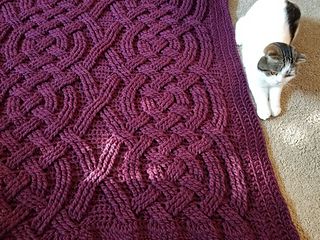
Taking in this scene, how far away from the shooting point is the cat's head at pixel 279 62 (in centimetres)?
97

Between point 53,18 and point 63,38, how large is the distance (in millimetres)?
87

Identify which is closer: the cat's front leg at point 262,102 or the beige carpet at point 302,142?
the beige carpet at point 302,142

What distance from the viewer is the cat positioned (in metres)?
0.98

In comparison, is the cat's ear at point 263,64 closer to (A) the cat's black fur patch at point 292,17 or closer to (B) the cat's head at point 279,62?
(B) the cat's head at point 279,62

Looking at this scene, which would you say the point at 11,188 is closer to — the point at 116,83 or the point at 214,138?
the point at 116,83

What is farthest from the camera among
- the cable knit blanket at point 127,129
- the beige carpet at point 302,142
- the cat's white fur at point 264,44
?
the cat's white fur at point 264,44

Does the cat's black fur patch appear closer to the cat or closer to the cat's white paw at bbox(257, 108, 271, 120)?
the cat

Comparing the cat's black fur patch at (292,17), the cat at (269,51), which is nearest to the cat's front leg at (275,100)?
the cat at (269,51)

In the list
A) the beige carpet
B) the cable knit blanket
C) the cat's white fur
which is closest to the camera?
the cable knit blanket

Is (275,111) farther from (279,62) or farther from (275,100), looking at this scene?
(279,62)

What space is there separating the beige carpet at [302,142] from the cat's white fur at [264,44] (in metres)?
0.05

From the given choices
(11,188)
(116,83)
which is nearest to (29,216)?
(11,188)

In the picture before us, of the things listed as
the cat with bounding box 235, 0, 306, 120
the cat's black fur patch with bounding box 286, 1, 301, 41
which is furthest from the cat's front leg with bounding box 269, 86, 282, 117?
the cat's black fur patch with bounding box 286, 1, 301, 41

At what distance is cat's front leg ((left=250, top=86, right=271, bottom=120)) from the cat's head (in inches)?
2.3
